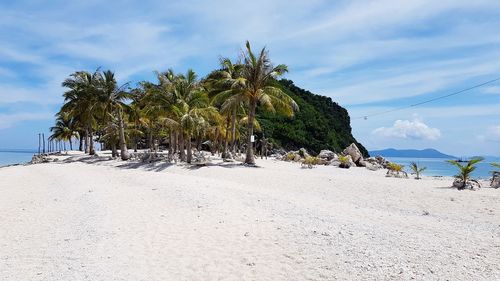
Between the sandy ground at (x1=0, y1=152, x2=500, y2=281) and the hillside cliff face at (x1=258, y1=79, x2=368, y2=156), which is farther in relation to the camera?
the hillside cliff face at (x1=258, y1=79, x2=368, y2=156)

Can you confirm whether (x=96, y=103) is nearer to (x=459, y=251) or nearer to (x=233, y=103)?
(x=233, y=103)

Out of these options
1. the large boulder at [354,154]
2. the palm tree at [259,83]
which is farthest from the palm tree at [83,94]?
the large boulder at [354,154]

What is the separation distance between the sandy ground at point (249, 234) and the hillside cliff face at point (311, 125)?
2316 inches

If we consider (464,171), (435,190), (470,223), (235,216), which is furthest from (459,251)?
(464,171)

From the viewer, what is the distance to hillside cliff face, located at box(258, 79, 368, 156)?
255 ft

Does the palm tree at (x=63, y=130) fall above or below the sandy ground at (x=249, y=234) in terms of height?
above

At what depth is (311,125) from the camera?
83250mm

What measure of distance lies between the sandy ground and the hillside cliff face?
58.8 m

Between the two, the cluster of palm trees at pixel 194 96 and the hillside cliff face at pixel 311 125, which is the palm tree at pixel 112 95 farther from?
the hillside cliff face at pixel 311 125

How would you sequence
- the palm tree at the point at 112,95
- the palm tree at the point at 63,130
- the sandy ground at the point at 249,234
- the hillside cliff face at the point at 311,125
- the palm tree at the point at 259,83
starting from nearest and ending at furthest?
the sandy ground at the point at 249,234
the palm tree at the point at 259,83
the palm tree at the point at 112,95
the palm tree at the point at 63,130
the hillside cliff face at the point at 311,125

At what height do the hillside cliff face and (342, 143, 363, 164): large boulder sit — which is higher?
the hillside cliff face

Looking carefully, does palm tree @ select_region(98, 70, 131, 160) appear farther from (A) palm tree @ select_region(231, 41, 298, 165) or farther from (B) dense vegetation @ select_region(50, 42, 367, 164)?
(A) palm tree @ select_region(231, 41, 298, 165)

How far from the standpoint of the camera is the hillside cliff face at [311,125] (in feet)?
255

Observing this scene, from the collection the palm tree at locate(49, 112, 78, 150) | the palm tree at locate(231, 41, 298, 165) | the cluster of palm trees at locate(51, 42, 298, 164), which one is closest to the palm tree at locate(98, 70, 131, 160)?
the cluster of palm trees at locate(51, 42, 298, 164)
